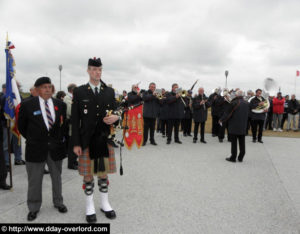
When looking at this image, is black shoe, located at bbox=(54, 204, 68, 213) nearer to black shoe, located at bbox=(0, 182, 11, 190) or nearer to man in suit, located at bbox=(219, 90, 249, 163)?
black shoe, located at bbox=(0, 182, 11, 190)

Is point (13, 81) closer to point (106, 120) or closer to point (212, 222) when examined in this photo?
point (106, 120)

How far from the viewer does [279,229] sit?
316cm

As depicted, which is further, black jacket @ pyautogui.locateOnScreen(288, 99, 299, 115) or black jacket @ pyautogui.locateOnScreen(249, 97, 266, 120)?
black jacket @ pyautogui.locateOnScreen(288, 99, 299, 115)

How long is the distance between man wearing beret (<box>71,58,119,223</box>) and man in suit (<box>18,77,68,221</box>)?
0.47m

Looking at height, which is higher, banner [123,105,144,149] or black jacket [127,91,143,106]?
black jacket [127,91,143,106]

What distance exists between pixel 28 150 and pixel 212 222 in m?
2.73

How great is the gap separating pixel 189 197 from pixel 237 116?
3.60 m

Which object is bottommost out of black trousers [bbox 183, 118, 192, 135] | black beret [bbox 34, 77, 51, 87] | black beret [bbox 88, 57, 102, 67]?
black trousers [bbox 183, 118, 192, 135]

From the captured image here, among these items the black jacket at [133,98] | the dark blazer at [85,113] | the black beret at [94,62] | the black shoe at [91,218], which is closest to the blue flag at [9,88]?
the dark blazer at [85,113]

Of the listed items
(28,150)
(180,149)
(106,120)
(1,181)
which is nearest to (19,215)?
(28,150)

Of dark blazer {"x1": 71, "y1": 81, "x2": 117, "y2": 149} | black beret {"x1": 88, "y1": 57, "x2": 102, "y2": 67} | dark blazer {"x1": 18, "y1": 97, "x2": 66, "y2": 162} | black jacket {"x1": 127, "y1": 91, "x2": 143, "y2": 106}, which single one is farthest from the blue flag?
black jacket {"x1": 127, "y1": 91, "x2": 143, "y2": 106}

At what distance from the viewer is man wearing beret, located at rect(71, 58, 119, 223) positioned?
319 cm

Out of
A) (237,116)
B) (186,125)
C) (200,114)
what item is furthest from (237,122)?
(186,125)

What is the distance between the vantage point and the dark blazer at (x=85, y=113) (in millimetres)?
3178
